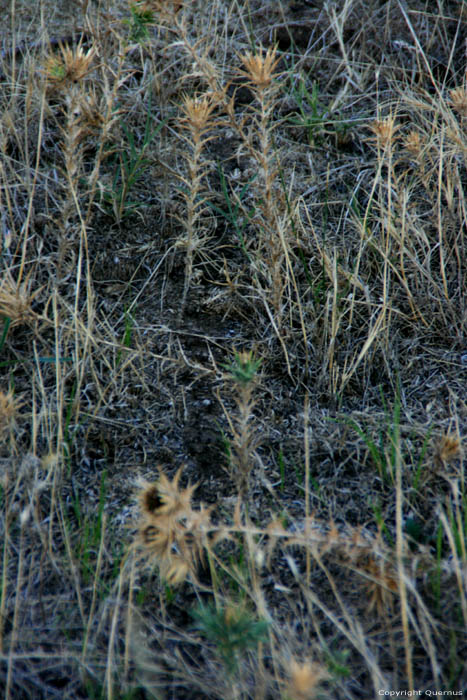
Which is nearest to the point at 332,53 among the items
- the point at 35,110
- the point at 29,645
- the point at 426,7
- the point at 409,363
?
the point at 426,7

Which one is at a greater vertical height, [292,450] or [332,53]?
[332,53]

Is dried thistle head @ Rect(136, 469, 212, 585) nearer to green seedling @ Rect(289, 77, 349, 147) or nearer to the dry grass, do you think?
the dry grass

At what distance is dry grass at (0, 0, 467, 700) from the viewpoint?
1.54 m

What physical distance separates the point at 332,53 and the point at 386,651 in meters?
2.73

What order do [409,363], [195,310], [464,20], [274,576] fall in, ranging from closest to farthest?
1. [274,576]
2. [409,363]
3. [195,310]
4. [464,20]

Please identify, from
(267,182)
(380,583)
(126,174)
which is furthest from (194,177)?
(380,583)

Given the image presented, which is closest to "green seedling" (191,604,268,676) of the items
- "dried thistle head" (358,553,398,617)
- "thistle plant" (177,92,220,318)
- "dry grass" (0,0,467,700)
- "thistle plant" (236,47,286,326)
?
"dry grass" (0,0,467,700)

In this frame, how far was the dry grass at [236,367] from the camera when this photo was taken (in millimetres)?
1541

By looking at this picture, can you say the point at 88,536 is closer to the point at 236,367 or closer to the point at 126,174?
the point at 236,367

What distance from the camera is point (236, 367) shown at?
2.04m

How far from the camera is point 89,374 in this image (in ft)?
7.04

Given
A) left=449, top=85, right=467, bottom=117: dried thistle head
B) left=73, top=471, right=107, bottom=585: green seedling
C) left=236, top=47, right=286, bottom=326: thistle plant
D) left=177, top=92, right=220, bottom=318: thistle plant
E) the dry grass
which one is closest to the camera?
the dry grass

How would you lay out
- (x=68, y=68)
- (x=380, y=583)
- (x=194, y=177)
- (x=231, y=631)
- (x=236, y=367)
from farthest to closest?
(x=194, y=177) < (x=236, y=367) < (x=68, y=68) < (x=380, y=583) < (x=231, y=631)

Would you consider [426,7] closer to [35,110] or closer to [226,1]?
[226,1]
